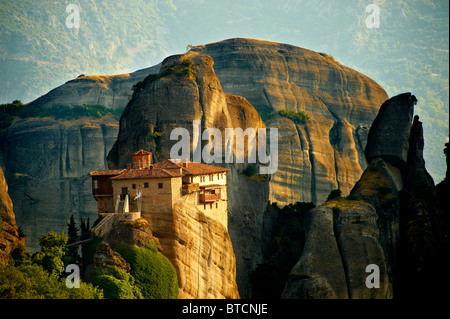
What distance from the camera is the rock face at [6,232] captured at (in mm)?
65312

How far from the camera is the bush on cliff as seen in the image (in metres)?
64.2

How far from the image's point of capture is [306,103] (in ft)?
471

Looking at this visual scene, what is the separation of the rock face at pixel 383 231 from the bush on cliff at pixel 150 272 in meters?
13.5

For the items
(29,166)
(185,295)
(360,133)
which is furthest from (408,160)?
(29,166)

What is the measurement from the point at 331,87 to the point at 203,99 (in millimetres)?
59329

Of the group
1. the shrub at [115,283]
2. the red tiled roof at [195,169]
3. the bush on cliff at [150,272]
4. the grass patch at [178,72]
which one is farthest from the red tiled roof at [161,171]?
the grass patch at [178,72]

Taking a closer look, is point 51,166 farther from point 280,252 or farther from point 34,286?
point 34,286

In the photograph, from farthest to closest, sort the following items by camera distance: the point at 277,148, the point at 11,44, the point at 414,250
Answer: the point at 11,44 < the point at 277,148 < the point at 414,250

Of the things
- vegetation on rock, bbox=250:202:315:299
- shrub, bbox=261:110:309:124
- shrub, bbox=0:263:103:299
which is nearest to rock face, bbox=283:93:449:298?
vegetation on rock, bbox=250:202:315:299

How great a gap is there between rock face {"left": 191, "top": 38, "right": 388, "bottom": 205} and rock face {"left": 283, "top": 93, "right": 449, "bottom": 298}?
3277cm

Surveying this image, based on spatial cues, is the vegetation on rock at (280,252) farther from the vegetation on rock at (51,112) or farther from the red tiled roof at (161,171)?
the vegetation on rock at (51,112)

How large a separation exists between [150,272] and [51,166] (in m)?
74.6
